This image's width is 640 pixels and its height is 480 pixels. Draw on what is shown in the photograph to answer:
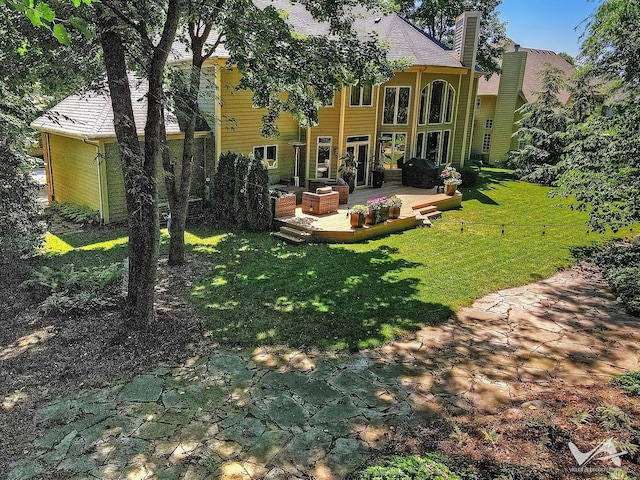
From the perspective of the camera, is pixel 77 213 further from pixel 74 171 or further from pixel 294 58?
pixel 294 58

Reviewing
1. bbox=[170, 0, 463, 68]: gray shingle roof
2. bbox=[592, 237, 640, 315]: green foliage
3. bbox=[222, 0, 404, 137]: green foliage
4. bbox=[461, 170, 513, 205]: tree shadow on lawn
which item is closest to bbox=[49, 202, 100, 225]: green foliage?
bbox=[222, 0, 404, 137]: green foliage

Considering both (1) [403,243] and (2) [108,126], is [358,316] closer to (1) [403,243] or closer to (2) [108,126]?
(1) [403,243]

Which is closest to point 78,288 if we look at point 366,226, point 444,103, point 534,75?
point 366,226

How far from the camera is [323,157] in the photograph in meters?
19.6

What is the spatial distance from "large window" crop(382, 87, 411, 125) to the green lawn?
649cm

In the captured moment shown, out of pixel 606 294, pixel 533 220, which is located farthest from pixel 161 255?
pixel 533 220

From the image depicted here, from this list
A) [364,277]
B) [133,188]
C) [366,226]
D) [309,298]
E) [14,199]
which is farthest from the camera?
[366,226]

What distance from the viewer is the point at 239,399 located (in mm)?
6262

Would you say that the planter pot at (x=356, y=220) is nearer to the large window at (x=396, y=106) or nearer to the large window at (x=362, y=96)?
the large window at (x=362, y=96)

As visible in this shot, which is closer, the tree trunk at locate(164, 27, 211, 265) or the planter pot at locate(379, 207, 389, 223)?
the tree trunk at locate(164, 27, 211, 265)

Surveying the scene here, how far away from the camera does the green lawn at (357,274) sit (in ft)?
28.2

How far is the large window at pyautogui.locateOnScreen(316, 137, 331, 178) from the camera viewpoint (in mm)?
19281

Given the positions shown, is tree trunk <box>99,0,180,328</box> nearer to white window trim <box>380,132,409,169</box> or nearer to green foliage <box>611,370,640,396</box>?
green foliage <box>611,370,640,396</box>

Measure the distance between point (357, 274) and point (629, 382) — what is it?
6389 mm
